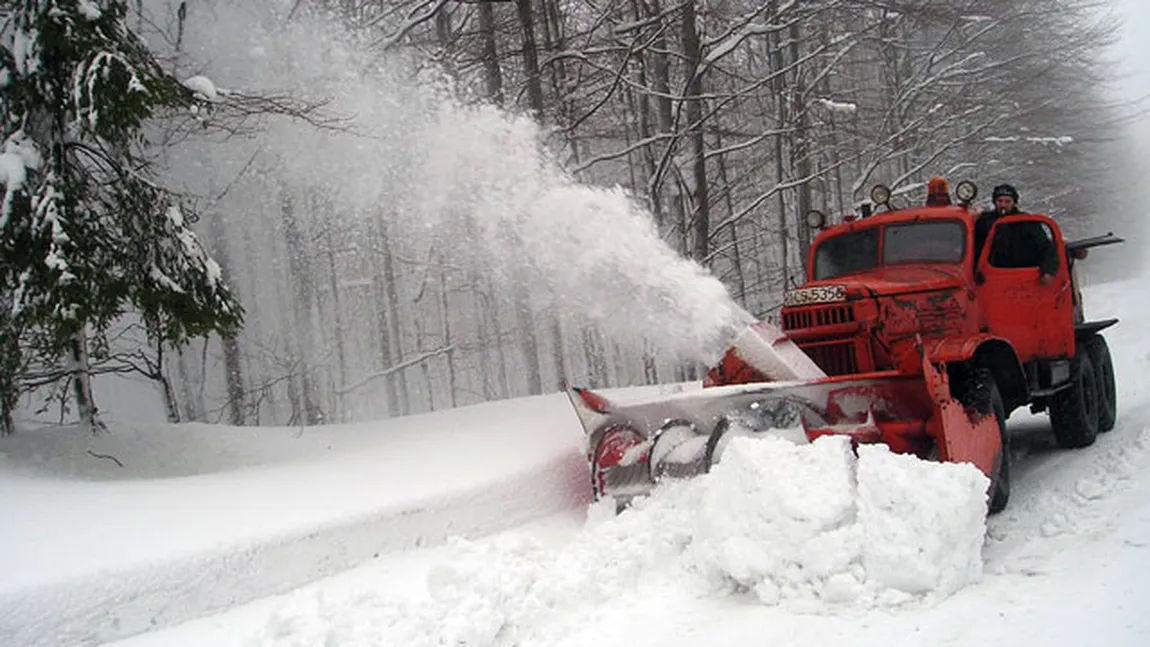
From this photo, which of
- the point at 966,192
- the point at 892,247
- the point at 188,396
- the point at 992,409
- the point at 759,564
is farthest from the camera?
the point at 188,396

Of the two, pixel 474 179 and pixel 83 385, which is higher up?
pixel 474 179

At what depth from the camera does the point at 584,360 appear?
121ft

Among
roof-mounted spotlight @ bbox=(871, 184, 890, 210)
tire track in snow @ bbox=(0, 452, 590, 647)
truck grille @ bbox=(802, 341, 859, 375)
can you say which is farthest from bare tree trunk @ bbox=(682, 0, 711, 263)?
tire track in snow @ bbox=(0, 452, 590, 647)

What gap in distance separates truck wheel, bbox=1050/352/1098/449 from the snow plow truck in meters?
0.01

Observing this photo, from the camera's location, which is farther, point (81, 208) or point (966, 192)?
point (966, 192)

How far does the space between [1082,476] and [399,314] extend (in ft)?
106

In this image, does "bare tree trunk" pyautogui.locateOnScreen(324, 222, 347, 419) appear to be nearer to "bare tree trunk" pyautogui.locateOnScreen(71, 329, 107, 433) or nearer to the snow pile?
"bare tree trunk" pyautogui.locateOnScreen(71, 329, 107, 433)

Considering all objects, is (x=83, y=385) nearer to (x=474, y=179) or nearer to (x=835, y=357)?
(x=474, y=179)

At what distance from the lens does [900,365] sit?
6.63m

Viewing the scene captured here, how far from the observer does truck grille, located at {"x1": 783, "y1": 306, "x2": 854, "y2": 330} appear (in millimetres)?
7164

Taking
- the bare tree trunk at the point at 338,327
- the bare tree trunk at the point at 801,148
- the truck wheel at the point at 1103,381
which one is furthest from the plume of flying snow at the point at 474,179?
the bare tree trunk at the point at 338,327

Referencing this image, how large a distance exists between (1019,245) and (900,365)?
2.48 meters

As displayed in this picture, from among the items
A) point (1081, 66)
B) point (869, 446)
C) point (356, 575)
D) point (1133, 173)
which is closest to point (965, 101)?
point (1081, 66)

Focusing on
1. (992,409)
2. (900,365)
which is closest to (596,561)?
(900,365)
